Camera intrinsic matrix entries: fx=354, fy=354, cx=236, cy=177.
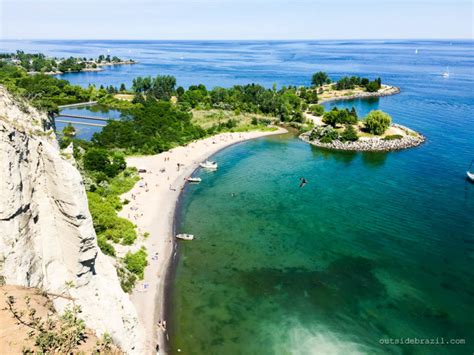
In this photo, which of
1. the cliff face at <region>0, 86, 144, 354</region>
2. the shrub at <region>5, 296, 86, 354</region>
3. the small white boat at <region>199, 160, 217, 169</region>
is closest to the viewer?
the shrub at <region>5, 296, 86, 354</region>

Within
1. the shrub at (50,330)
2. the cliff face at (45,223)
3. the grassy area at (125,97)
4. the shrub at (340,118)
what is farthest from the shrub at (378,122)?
the shrub at (50,330)

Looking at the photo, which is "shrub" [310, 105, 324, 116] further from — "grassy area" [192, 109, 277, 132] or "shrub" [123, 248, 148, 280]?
"shrub" [123, 248, 148, 280]

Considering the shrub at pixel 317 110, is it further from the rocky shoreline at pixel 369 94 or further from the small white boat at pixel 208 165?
the small white boat at pixel 208 165

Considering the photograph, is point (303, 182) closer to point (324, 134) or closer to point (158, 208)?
point (158, 208)

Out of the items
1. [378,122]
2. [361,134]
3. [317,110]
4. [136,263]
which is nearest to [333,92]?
[317,110]

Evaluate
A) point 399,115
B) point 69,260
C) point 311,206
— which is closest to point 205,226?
point 311,206

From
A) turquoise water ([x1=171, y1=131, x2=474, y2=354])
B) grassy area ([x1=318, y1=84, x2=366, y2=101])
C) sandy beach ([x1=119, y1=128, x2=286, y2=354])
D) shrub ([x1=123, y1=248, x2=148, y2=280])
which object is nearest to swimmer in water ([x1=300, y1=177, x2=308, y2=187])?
turquoise water ([x1=171, y1=131, x2=474, y2=354])

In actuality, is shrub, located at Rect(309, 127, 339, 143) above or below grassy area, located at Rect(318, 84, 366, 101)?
below
